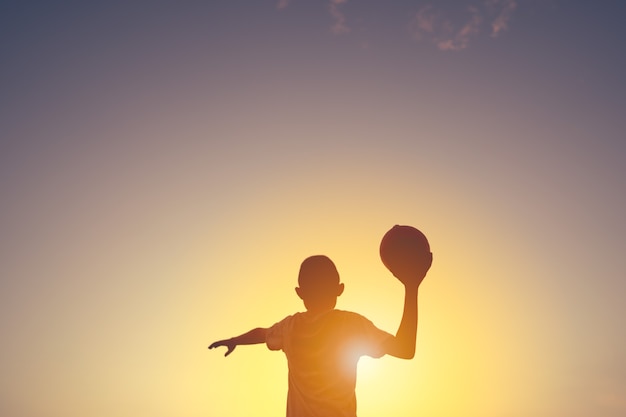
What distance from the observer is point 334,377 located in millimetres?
4902

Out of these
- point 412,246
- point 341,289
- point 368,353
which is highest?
point 412,246

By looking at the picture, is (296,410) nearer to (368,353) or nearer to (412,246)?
(368,353)

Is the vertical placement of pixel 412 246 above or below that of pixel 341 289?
above

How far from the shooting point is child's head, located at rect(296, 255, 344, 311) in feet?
16.5

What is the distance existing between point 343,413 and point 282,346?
0.83 meters

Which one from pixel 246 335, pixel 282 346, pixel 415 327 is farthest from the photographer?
pixel 246 335

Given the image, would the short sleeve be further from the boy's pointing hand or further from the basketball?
the basketball

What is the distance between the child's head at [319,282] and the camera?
5.03 meters

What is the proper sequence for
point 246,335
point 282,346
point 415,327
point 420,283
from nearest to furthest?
point 415,327
point 420,283
point 282,346
point 246,335

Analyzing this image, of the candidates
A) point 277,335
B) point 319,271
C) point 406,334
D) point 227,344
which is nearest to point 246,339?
point 227,344

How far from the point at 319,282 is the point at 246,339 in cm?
107

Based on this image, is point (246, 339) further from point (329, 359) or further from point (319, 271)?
point (319, 271)

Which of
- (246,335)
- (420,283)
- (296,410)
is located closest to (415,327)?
(420,283)

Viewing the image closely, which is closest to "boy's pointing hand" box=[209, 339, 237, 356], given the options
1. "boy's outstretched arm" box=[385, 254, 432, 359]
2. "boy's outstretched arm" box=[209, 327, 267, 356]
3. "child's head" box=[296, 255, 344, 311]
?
"boy's outstretched arm" box=[209, 327, 267, 356]
